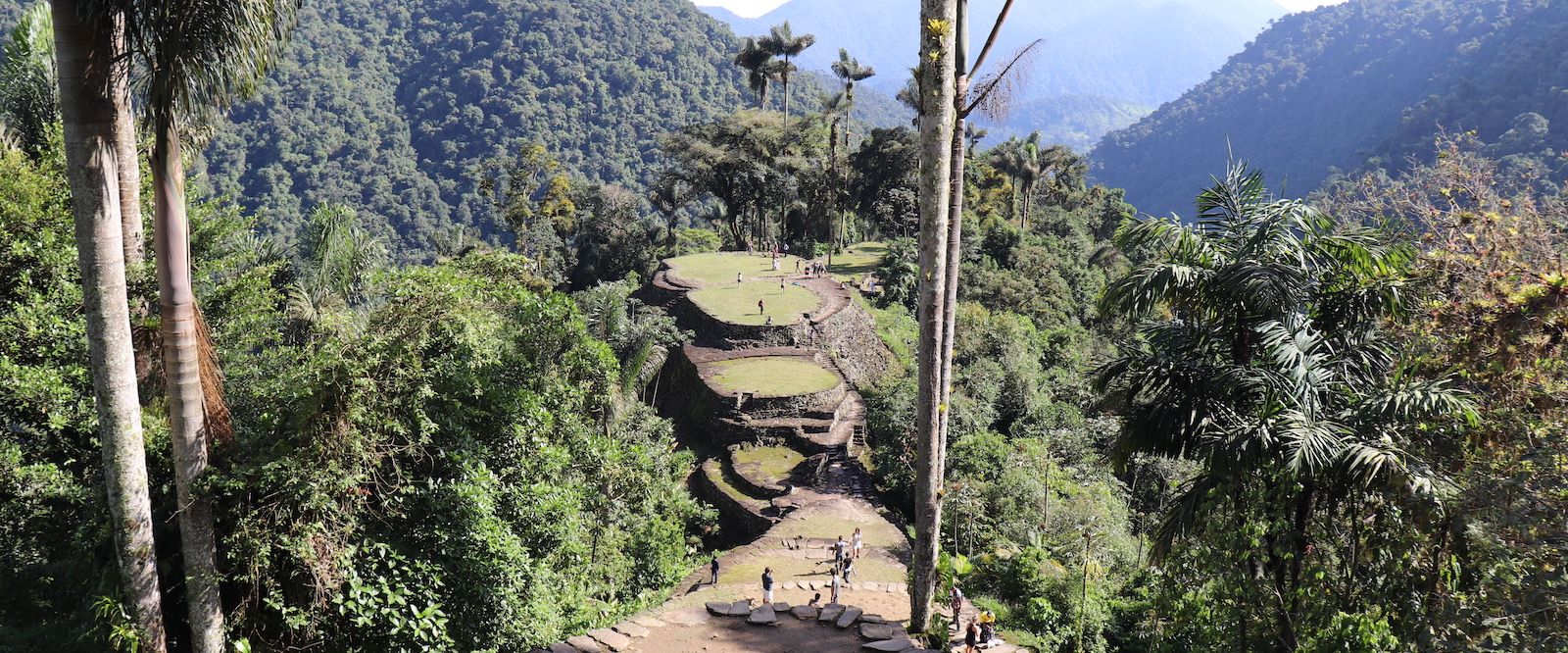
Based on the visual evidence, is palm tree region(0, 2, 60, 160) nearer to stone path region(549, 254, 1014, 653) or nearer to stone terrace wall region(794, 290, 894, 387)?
stone path region(549, 254, 1014, 653)

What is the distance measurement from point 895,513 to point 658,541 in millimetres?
6439

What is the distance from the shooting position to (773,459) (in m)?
21.4

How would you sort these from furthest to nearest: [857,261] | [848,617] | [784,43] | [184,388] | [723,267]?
1. [857,261]
2. [784,43]
3. [723,267]
4. [848,617]
5. [184,388]

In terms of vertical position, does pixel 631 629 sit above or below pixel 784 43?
below

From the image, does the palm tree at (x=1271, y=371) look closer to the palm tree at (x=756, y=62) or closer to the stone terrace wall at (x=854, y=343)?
the stone terrace wall at (x=854, y=343)

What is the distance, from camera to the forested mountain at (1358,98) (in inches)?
2672

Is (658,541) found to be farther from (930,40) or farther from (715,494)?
(930,40)

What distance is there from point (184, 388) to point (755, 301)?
24.2 metres

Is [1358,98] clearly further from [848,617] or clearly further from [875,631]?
[875,631]

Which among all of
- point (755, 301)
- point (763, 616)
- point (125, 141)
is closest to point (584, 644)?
point (763, 616)

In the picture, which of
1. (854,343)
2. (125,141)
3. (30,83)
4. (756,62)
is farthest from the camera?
(756,62)

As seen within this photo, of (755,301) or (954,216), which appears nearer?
(954,216)

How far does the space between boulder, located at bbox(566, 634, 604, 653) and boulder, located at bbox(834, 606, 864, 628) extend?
230cm

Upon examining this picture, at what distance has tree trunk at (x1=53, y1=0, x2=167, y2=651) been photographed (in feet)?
15.9
